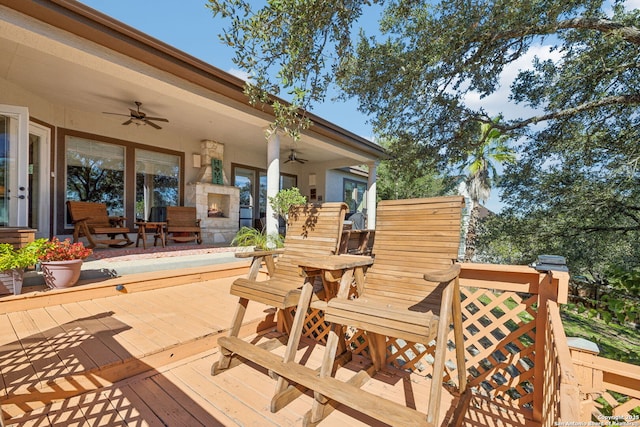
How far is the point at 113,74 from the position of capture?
3.41 meters

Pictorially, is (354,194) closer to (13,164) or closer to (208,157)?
(208,157)

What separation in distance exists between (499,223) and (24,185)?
9.15m

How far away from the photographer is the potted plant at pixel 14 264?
2.67 metres

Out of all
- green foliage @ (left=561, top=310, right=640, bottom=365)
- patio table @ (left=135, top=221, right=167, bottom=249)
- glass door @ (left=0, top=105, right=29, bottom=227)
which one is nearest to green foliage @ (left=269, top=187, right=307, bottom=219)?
patio table @ (left=135, top=221, right=167, bottom=249)

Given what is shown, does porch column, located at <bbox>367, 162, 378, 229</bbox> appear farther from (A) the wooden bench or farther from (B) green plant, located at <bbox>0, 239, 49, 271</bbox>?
(B) green plant, located at <bbox>0, 239, 49, 271</bbox>

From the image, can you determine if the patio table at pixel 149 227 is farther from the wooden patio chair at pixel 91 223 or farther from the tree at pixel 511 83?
the tree at pixel 511 83

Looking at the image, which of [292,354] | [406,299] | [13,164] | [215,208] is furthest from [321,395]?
[215,208]

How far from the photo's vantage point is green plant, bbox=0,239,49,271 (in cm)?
266

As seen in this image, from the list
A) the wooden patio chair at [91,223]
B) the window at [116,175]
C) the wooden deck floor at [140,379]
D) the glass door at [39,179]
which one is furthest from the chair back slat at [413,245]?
the window at [116,175]

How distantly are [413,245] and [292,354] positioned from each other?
1144 millimetres

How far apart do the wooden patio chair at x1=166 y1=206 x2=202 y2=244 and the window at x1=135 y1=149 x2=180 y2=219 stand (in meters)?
0.93

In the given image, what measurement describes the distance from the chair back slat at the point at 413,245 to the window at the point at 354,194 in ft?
30.0

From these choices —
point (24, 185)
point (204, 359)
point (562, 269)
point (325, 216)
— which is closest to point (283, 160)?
point (24, 185)

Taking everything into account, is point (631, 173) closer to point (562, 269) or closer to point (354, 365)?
point (562, 269)
